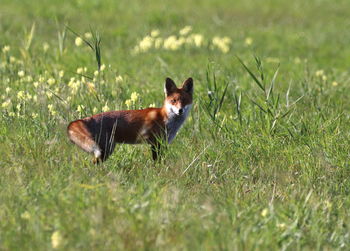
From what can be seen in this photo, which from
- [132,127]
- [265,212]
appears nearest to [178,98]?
[132,127]

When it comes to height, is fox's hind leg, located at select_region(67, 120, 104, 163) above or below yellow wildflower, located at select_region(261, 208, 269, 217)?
above

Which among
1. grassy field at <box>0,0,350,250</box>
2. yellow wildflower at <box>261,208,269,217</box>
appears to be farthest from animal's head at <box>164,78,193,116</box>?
yellow wildflower at <box>261,208,269,217</box>

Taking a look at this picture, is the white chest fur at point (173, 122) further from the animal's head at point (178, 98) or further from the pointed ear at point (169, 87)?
the pointed ear at point (169, 87)

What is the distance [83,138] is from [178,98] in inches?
44.1

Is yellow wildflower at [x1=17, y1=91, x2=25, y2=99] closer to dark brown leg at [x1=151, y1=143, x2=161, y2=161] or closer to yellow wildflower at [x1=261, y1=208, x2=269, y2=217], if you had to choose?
dark brown leg at [x1=151, y1=143, x2=161, y2=161]

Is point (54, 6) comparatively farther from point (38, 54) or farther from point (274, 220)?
point (274, 220)

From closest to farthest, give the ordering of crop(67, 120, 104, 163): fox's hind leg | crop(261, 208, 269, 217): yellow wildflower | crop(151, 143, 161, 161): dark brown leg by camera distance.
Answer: crop(261, 208, 269, 217): yellow wildflower, crop(67, 120, 104, 163): fox's hind leg, crop(151, 143, 161, 161): dark brown leg

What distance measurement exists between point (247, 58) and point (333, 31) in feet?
15.7

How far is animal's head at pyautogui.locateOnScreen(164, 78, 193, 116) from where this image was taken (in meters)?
6.61

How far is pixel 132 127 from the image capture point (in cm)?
639

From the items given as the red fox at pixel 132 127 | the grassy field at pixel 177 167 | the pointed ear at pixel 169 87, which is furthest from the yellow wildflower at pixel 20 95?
the pointed ear at pixel 169 87

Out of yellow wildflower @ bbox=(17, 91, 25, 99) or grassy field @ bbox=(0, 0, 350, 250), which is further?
yellow wildflower @ bbox=(17, 91, 25, 99)

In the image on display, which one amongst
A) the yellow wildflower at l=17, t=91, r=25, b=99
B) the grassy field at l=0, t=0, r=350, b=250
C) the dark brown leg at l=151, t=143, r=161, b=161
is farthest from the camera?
the yellow wildflower at l=17, t=91, r=25, b=99

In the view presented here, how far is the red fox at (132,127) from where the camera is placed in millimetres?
6156
